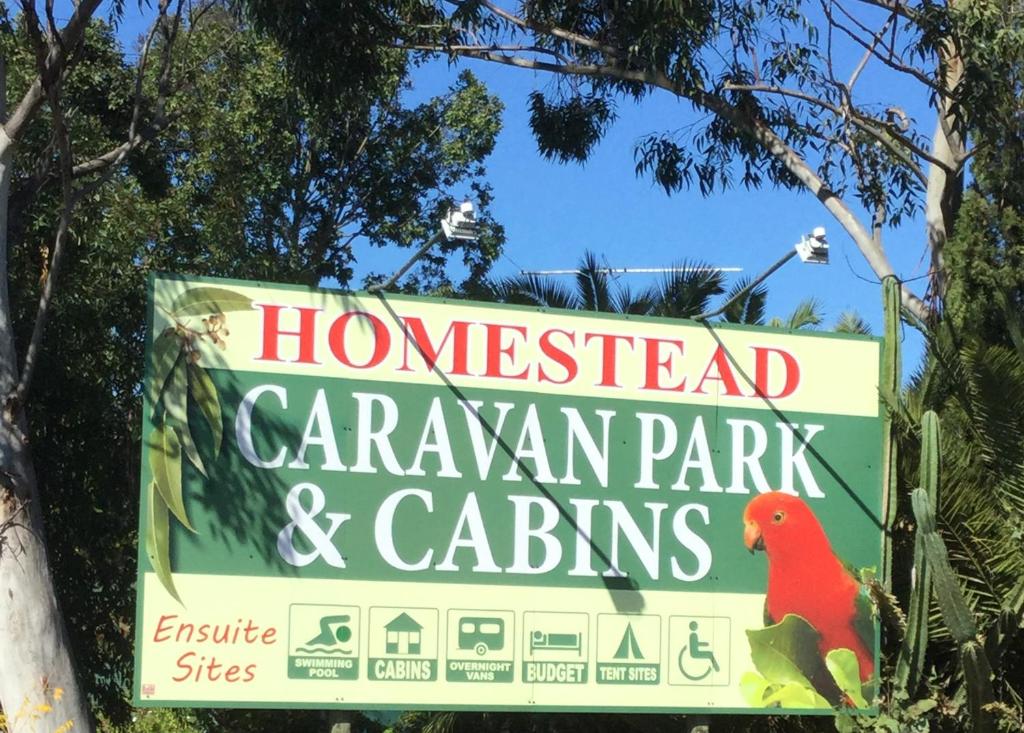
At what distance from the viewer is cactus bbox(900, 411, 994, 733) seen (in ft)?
29.0

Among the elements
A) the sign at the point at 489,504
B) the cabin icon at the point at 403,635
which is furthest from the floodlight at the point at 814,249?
the cabin icon at the point at 403,635

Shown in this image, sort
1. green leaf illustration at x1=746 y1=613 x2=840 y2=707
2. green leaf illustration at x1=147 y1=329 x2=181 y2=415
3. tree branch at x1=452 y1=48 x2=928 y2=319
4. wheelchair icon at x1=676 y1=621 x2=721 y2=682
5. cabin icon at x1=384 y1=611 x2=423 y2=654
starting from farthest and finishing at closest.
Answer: tree branch at x1=452 y1=48 x2=928 y2=319, green leaf illustration at x1=746 y1=613 x2=840 y2=707, wheelchair icon at x1=676 y1=621 x2=721 y2=682, cabin icon at x1=384 y1=611 x2=423 y2=654, green leaf illustration at x1=147 y1=329 x2=181 y2=415

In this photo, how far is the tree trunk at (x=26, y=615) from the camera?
29.2 ft

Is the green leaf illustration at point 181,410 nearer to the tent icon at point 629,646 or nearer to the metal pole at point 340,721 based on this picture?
the metal pole at point 340,721

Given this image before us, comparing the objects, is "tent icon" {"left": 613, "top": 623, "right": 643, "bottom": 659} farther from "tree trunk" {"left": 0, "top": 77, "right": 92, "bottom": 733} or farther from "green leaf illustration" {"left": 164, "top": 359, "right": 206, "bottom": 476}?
"tree trunk" {"left": 0, "top": 77, "right": 92, "bottom": 733}

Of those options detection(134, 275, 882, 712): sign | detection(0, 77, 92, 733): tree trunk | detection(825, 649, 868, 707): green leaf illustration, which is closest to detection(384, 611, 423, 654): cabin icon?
detection(134, 275, 882, 712): sign

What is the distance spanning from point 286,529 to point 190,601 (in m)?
0.74

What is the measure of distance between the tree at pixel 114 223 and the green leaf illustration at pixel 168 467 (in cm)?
135

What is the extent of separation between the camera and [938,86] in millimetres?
12734

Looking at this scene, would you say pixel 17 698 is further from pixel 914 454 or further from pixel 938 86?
pixel 938 86

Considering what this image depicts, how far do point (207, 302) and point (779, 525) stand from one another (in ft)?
14.1

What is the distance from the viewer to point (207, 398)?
8.64 m

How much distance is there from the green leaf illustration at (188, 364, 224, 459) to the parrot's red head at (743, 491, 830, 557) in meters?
3.72

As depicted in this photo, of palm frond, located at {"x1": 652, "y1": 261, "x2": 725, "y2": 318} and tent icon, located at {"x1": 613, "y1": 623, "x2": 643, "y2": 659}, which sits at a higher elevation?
palm frond, located at {"x1": 652, "y1": 261, "x2": 725, "y2": 318}
